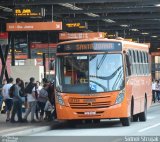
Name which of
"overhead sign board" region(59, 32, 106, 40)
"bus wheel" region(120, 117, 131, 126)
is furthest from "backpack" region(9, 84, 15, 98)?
"overhead sign board" region(59, 32, 106, 40)

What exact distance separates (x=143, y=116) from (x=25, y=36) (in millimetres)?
24525

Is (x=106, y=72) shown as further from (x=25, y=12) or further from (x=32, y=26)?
(x=32, y=26)

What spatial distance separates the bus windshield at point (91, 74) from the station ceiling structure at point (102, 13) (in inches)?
397

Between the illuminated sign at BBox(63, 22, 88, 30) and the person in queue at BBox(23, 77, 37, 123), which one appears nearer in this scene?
the person in queue at BBox(23, 77, 37, 123)

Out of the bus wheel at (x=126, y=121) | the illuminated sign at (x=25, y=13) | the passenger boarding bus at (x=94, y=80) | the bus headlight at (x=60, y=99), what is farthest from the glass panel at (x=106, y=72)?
the illuminated sign at (x=25, y=13)

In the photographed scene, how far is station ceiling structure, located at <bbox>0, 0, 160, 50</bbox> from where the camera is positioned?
118ft

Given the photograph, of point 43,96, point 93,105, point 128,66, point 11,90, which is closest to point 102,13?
point 43,96

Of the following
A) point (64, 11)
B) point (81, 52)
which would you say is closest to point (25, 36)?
point (64, 11)

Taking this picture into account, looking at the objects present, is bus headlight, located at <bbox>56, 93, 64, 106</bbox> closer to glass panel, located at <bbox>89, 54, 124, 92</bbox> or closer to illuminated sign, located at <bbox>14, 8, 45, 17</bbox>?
glass panel, located at <bbox>89, 54, 124, 92</bbox>

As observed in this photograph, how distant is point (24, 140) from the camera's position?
18.7m

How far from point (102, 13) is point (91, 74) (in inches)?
827

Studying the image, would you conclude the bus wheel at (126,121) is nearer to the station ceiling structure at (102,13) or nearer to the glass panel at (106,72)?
the glass panel at (106,72)

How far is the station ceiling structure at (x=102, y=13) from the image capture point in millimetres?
36000

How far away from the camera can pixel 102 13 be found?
44.5m
